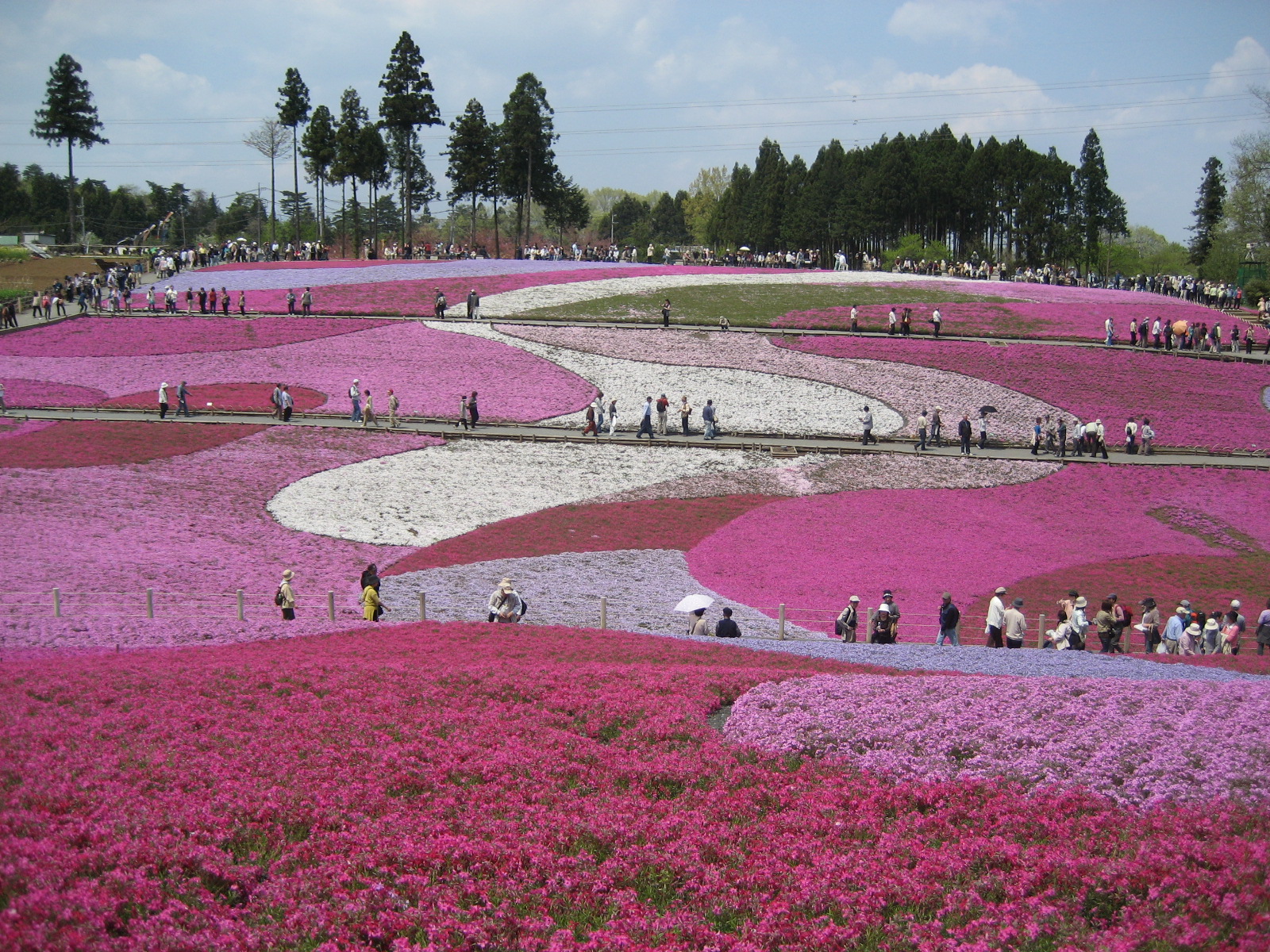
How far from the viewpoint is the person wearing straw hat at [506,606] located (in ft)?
62.1

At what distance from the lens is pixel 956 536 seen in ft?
98.2

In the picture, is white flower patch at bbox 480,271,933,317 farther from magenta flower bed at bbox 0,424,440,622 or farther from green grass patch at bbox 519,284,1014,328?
magenta flower bed at bbox 0,424,440,622

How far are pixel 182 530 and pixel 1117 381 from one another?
129 feet

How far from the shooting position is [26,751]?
10453mm

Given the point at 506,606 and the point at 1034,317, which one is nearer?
the point at 506,606

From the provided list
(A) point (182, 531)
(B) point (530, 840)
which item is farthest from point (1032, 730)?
(A) point (182, 531)

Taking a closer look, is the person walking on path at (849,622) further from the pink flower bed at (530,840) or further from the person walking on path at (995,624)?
the pink flower bed at (530,840)

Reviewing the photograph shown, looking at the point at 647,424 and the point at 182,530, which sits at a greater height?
the point at 647,424

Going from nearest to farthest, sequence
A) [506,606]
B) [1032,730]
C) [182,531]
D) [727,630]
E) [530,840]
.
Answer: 1. [530,840]
2. [1032,730]
3. [506,606]
4. [727,630]
5. [182,531]

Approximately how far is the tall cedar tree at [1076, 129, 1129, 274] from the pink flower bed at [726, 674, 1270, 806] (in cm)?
9374

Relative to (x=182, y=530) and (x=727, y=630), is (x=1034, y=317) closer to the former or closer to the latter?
(x=727, y=630)

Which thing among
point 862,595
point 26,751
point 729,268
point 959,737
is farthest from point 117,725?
point 729,268

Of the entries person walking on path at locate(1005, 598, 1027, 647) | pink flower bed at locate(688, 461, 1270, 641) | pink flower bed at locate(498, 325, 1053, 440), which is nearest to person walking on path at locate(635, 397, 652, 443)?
Result: pink flower bed at locate(498, 325, 1053, 440)

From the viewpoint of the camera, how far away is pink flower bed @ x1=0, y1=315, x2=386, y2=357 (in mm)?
48906
